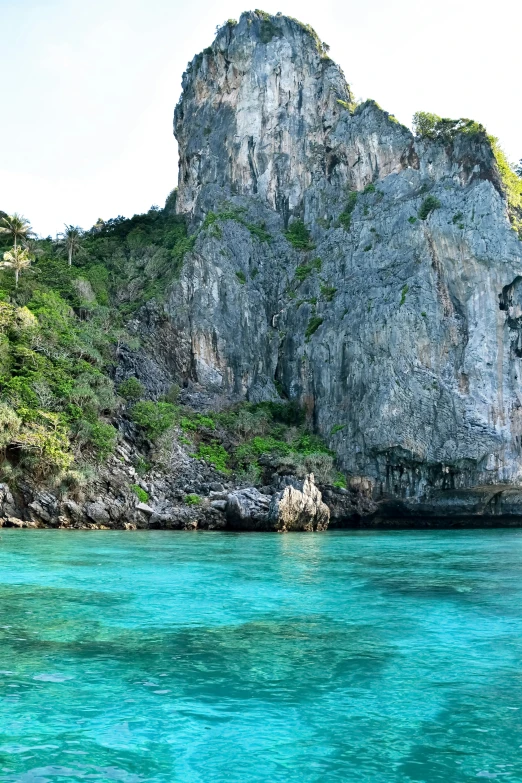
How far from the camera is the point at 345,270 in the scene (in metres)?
51.2

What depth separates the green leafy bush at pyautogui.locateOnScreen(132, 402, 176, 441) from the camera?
39469 millimetres

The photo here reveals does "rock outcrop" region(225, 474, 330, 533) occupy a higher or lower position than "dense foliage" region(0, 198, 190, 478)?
lower

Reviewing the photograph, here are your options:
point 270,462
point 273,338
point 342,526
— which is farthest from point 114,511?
point 273,338

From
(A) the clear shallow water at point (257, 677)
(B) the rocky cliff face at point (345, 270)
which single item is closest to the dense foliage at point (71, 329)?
(B) the rocky cliff face at point (345, 270)

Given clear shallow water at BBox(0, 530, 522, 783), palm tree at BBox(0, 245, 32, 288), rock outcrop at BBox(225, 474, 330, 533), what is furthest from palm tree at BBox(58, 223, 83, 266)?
clear shallow water at BBox(0, 530, 522, 783)

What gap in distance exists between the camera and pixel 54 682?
7.90 metres

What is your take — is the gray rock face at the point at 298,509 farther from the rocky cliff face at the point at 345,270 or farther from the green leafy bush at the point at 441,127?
the green leafy bush at the point at 441,127

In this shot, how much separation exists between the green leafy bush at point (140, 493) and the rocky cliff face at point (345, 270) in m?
13.9

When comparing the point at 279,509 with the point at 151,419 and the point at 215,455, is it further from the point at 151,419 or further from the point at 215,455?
the point at 151,419

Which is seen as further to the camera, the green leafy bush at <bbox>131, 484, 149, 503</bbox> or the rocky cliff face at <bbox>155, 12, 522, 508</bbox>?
the rocky cliff face at <bbox>155, 12, 522, 508</bbox>

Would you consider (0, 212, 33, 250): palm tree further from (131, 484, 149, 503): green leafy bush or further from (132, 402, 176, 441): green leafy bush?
(131, 484, 149, 503): green leafy bush

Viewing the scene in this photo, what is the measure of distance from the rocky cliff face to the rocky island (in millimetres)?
148

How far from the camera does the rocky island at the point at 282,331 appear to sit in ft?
117

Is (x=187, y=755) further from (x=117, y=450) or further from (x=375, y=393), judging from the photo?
(x=375, y=393)
